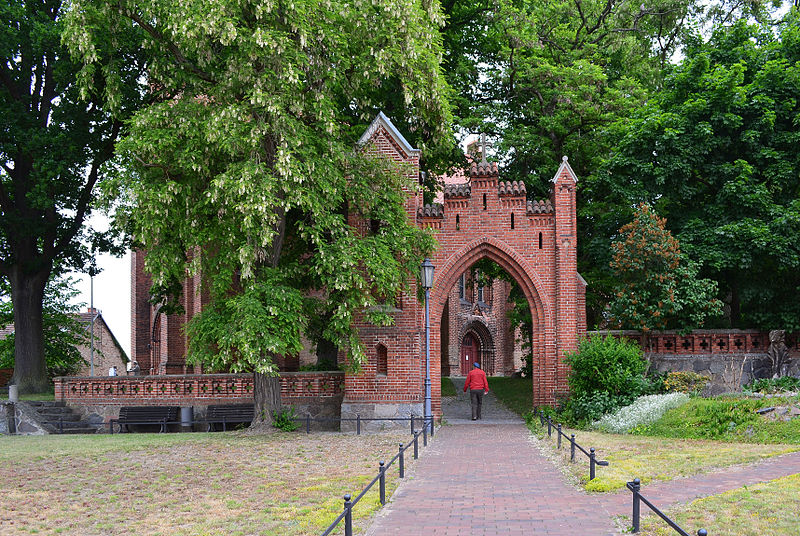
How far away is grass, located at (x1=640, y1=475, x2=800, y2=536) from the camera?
7.95 metres

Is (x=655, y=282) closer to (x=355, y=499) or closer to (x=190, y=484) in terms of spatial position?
(x=190, y=484)

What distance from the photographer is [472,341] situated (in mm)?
48562

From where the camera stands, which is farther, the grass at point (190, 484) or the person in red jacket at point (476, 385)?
the person in red jacket at point (476, 385)

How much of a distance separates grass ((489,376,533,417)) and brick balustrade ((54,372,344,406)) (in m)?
6.51

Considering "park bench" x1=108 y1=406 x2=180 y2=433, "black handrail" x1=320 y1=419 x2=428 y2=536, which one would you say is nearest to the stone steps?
"park bench" x1=108 y1=406 x2=180 y2=433

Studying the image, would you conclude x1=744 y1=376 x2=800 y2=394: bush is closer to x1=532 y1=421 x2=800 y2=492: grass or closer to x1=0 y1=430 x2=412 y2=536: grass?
x1=532 y1=421 x2=800 y2=492: grass

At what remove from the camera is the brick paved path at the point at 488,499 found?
851cm

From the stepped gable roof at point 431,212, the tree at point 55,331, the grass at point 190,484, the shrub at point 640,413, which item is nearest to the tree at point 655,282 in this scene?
the shrub at point 640,413

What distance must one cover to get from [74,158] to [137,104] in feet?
8.85

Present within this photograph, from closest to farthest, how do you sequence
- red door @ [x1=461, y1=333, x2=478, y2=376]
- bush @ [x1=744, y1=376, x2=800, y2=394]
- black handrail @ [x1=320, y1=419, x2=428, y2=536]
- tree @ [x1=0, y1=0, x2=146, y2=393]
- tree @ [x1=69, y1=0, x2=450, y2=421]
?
black handrail @ [x1=320, y1=419, x2=428, y2=536]
tree @ [x1=69, y1=0, x2=450, y2=421]
bush @ [x1=744, y1=376, x2=800, y2=394]
tree @ [x1=0, y1=0, x2=146, y2=393]
red door @ [x1=461, y1=333, x2=478, y2=376]

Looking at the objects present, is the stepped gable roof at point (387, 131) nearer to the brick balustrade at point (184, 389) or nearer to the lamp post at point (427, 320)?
the lamp post at point (427, 320)

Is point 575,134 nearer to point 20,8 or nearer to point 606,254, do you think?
point 606,254

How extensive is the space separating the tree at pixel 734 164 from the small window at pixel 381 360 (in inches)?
347

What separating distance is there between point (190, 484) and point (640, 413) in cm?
1102
